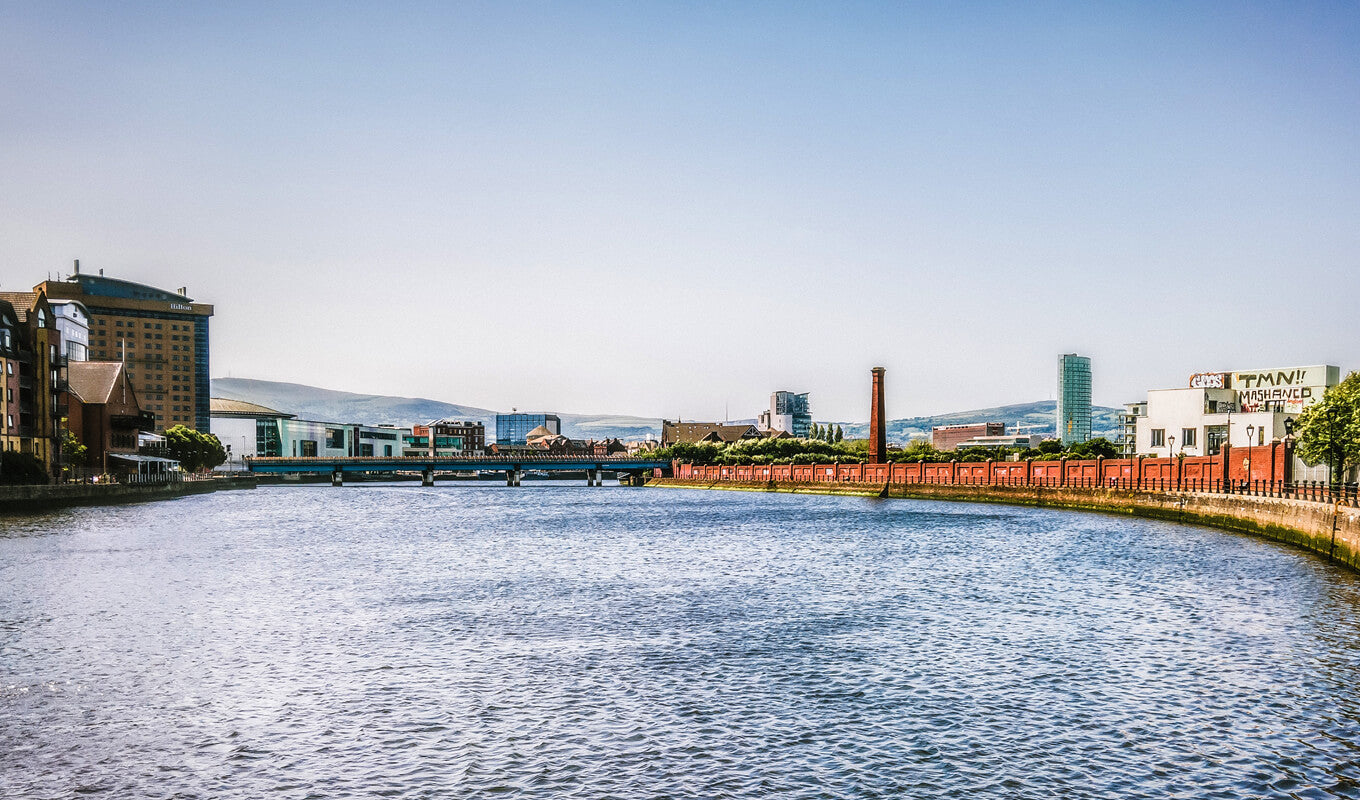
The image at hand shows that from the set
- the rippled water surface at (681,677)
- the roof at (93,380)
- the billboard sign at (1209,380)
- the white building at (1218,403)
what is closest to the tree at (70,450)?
the roof at (93,380)

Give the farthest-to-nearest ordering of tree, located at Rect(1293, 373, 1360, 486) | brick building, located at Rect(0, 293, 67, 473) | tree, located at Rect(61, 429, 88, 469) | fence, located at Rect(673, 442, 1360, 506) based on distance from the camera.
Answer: tree, located at Rect(61, 429, 88, 469) → brick building, located at Rect(0, 293, 67, 473) → fence, located at Rect(673, 442, 1360, 506) → tree, located at Rect(1293, 373, 1360, 486)

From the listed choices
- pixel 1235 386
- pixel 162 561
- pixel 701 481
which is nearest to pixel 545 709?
pixel 162 561

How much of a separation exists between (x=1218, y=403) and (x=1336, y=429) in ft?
135

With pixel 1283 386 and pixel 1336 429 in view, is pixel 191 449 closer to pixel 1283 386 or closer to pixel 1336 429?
pixel 1336 429

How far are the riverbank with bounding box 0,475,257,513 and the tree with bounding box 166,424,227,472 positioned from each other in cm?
1639

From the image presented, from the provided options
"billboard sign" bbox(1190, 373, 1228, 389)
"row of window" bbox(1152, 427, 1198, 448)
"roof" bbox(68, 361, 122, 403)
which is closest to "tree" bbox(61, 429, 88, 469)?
"roof" bbox(68, 361, 122, 403)

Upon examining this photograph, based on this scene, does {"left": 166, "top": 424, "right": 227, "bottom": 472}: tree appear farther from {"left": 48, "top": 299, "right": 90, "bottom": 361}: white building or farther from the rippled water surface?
the rippled water surface

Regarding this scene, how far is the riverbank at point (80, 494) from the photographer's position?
3359 inches

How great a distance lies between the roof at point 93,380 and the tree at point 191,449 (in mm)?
25237

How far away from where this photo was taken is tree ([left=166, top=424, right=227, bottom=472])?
5896 inches

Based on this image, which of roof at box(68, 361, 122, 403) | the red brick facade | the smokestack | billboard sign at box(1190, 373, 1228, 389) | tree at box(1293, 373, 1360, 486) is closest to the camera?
tree at box(1293, 373, 1360, 486)

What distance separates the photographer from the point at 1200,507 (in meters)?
75.4

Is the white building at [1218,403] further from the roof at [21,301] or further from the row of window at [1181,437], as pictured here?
the roof at [21,301]

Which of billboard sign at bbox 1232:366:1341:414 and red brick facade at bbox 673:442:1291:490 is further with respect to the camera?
billboard sign at bbox 1232:366:1341:414
